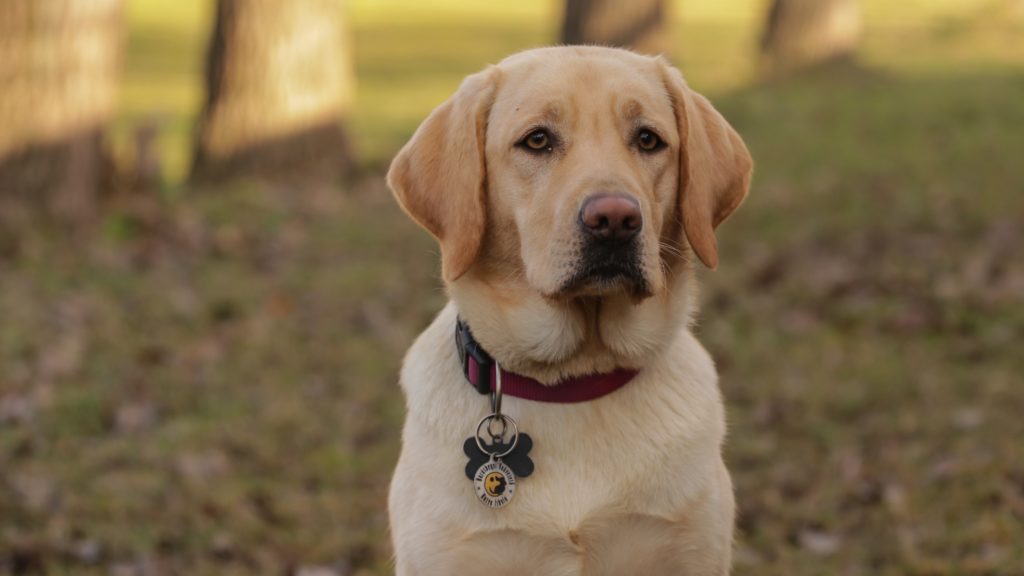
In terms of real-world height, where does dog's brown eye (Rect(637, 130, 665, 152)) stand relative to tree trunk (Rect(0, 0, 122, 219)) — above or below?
above

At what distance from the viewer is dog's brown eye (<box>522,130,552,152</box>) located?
3.63 meters

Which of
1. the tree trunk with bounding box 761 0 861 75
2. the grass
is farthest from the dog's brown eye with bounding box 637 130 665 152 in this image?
the tree trunk with bounding box 761 0 861 75

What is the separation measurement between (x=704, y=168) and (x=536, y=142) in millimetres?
490

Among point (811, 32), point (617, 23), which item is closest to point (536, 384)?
point (617, 23)

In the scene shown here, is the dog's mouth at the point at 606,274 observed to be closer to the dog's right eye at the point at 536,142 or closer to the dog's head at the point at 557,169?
the dog's head at the point at 557,169

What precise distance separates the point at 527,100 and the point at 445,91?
12980mm

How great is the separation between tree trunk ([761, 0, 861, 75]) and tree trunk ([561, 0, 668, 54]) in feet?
6.61

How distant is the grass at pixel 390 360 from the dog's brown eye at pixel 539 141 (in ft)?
6.65

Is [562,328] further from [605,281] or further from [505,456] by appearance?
[505,456]

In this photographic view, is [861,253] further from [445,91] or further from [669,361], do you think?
[445,91]

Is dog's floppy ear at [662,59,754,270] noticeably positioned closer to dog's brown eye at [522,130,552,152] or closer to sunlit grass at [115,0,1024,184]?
dog's brown eye at [522,130,552,152]

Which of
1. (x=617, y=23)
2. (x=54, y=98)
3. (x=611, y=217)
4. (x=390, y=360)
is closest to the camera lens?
(x=611, y=217)

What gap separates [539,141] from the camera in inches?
143

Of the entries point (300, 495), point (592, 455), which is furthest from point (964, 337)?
point (592, 455)
